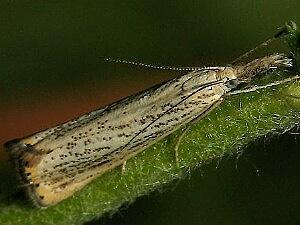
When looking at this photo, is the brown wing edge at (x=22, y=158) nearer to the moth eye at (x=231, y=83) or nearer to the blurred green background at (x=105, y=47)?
the moth eye at (x=231, y=83)

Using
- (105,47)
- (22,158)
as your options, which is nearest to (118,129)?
(22,158)

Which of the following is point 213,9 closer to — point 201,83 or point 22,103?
point 22,103

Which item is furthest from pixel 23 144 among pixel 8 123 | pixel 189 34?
pixel 189 34

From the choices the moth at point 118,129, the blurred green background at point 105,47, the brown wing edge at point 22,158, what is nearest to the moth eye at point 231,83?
the moth at point 118,129

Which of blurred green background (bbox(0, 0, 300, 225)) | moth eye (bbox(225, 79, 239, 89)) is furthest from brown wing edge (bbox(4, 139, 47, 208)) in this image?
blurred green background (bbox(0, 0, 300, 225))

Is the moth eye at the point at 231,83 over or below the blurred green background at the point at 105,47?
below

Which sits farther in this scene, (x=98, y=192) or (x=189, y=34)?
(x=189, y=34)

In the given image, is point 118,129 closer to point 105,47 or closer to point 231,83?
point 231,83
